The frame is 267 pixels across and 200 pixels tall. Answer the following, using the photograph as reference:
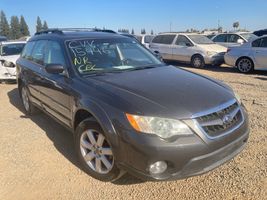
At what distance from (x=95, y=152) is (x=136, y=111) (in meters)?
0.90

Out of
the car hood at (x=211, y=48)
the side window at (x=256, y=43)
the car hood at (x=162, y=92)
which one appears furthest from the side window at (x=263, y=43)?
the car hood at (x=162, y=92)

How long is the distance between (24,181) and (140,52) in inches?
102

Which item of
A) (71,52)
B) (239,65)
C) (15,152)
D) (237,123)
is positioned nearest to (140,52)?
(71,52)

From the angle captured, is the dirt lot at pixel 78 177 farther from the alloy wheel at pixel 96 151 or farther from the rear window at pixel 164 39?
the rear window at pixel 164 39

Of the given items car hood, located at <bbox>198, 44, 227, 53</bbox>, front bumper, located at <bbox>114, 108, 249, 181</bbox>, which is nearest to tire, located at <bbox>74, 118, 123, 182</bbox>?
front bumper, located at <bbox>114, 108, 249, 181</bbox>

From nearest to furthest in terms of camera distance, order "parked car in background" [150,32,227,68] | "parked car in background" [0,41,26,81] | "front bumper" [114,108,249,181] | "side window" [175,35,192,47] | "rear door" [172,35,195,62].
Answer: "front bumper" [114,108,249,181] → "parked car in background" [0,41,26,81] → "parked car in background" [150,32,227,68] → "rear door" [172,35,195,62] → "side window" [175,35,192,47]

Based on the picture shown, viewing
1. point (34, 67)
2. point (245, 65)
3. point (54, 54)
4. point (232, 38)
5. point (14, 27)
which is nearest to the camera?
point (54, 54)

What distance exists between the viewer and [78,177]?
3699 mm

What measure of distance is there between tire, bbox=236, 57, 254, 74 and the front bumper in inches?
355

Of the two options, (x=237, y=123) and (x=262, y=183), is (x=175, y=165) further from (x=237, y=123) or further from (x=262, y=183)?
(x=262, y=183)

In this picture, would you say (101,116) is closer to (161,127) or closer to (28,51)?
(161,127)

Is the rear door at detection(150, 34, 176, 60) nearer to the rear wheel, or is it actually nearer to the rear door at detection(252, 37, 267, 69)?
the rear wheel

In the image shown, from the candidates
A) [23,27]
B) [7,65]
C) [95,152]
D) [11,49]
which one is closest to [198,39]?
[11,49]

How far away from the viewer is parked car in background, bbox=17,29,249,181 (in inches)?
115
